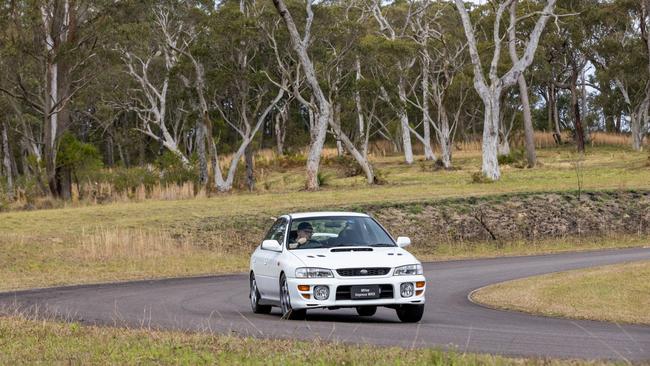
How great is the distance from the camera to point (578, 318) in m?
15.6

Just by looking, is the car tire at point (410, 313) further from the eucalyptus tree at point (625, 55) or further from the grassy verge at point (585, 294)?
the eucalyptus tree at point (625, 55)

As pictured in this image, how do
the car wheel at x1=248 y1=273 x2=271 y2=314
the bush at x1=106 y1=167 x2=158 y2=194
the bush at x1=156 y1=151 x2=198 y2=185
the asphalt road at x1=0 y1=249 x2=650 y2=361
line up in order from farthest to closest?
1. the bush at x1=156 y1=151 x2=198 y2=185
2. the bush at x1=106 y1=167 x2=158 y2=194
3. the car wheel at x1=248 y1=273 x2=271 y2=314
4. the asphalt road at x1=0 y1=249 x2=650 y2=361

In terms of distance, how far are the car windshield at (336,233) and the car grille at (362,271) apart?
3.16 ft

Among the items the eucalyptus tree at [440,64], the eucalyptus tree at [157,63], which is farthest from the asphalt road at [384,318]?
the eucalyptus tree at [440,64]

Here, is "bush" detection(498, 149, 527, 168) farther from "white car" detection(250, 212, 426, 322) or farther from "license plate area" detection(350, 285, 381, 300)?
"license plate area" detection(350, 285, 381, 300)

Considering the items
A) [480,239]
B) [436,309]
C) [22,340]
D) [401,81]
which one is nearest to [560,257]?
[480,239]

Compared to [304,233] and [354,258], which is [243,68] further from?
[354,258]

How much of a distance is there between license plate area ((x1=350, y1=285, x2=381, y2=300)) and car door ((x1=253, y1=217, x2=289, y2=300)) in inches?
57.8

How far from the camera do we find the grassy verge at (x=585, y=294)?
1623 centimetres

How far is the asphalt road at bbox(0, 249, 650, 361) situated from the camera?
11898 mm

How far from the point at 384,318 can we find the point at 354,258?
1.63 metres

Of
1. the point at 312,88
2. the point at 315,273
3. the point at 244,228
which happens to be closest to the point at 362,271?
the point at 315,273

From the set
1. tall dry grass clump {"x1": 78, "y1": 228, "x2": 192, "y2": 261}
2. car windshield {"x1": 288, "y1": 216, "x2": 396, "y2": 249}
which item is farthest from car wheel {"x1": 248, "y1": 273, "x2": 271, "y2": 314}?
tall dry grass clump {"x1": 78, "y1": 228, "x2": 192, "y2": 261}

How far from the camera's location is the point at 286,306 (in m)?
15.0
